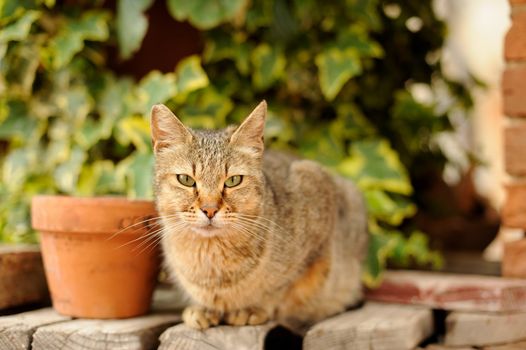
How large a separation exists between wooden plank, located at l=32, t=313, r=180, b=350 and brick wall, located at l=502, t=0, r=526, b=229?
171cm

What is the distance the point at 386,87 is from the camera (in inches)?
168

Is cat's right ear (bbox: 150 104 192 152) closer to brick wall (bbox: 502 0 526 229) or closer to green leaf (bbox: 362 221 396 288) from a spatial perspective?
green leaf (bbox: 362 221 396 288)

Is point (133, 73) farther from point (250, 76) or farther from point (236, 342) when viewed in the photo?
point (236, 342)

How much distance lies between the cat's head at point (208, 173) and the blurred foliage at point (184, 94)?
719mm

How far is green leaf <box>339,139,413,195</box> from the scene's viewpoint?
347 centimetres

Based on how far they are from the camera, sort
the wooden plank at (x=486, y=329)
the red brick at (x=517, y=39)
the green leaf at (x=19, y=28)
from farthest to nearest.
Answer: the green leaf at (x=19, y=28), the red brick at (x=517, y=39), the wooden plank at (x=486, y=329)

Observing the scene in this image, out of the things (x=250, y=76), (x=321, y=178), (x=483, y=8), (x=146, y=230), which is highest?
(x=483, y=8)

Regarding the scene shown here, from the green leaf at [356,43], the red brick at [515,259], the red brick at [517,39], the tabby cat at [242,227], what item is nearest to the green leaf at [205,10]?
the green leaf at [356,43]

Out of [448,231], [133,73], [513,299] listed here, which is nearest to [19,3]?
[133,73]

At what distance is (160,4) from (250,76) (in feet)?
2.33

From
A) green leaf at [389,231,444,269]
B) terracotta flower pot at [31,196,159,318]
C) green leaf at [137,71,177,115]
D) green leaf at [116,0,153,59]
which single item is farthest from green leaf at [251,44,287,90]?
terracotta flower pot at [31,196,159,318]

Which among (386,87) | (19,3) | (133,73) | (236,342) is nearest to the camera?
(236,342)

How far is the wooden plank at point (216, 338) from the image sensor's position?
2.17 meters

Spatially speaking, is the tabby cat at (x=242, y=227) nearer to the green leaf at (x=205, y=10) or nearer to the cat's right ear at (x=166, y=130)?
the cat's right ear at (x=166, y=130)
